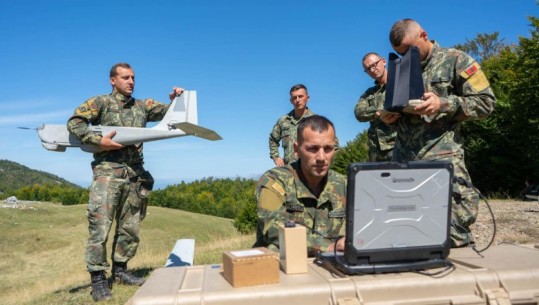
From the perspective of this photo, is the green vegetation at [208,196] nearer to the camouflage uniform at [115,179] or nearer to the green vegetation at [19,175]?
the camouflage uniform at [115,179]

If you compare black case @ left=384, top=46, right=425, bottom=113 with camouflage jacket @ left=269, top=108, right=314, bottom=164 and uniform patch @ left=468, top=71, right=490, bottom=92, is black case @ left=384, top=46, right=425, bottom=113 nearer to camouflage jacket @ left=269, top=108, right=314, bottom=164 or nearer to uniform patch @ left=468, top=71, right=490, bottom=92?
uniform patch @ left=468, top=71, right=490, bottom=92

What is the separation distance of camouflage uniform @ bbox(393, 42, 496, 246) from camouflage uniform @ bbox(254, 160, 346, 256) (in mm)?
690

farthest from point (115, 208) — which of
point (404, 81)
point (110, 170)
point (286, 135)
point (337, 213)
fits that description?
point (404, 81)

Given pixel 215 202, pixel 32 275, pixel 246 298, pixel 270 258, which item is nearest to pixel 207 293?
pixel 246 298

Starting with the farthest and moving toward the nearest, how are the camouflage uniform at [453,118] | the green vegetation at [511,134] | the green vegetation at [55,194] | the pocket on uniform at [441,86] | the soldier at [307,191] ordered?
1. the green vegetation at [55,194]
2. the green vegetation at [511,134]
3. the pocket on uniform at [441,86]
4. the camouflage uniform at [453,118]
5. the soldier at [307,191]

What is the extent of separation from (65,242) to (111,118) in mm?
11642

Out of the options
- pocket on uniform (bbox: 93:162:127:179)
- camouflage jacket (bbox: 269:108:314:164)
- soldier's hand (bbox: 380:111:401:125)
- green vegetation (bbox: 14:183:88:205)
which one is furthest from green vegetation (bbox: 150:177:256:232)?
soldier's hand (bbox: 380:111:401:125)

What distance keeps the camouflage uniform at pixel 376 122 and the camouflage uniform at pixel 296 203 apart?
2439 mm

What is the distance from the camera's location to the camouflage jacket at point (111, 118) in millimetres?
5253

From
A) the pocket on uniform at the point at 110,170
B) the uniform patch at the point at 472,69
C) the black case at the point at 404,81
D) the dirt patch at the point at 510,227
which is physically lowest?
the dirt patch at the point at 510,227

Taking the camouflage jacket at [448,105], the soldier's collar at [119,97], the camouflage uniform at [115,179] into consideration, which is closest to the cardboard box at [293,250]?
the camouflage jacket at [448,105]

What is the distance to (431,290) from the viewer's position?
2025mm

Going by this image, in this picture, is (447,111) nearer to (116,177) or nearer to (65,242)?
(116,177)

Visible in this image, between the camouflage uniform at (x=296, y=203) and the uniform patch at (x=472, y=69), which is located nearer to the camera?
the camouflage uniform at (x=296, y=203)
